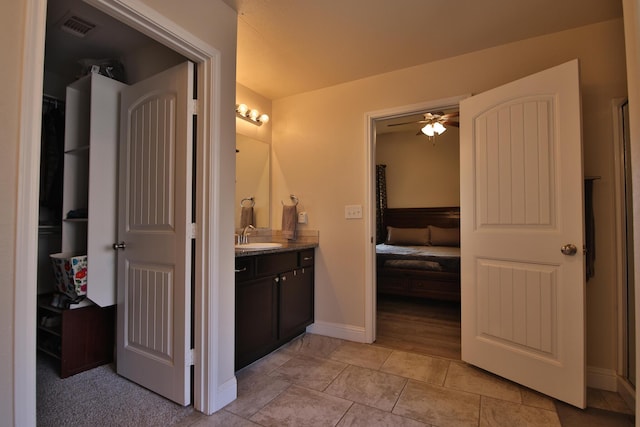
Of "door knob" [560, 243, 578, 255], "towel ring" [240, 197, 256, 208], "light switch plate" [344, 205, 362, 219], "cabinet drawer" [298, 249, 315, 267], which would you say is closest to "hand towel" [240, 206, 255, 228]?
"towel ring" [240, 197, 256, 208]

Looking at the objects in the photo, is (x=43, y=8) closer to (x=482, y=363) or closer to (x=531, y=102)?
(x=531, y=102)


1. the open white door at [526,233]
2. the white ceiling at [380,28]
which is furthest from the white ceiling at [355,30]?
the open white door at [526,233]

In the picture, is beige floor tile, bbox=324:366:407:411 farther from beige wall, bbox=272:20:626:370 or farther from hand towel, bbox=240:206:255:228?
hand towel, bbox=240:206:255:228

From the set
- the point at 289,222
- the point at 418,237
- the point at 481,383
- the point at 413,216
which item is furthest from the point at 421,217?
the point at 481,383

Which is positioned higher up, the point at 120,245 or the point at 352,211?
the point at 352,211

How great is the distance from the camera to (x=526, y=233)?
197 centimetres

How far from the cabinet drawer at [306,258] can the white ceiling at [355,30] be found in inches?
63.0

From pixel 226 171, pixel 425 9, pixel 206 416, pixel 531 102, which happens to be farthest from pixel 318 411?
pixel 425 9

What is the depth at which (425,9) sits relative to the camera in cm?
193

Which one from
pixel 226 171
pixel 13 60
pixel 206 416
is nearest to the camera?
pixel 13 60

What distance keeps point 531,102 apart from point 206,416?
265 cm

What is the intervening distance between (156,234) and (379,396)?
1647 mm

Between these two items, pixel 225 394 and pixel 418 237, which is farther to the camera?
pixel 418 237

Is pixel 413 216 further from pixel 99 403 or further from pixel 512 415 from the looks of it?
pixel 99 403
